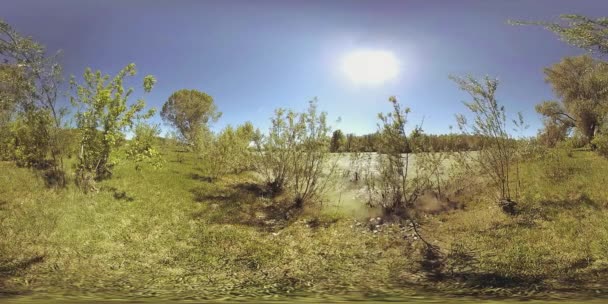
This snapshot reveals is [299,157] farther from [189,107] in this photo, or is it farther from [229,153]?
[189,107]

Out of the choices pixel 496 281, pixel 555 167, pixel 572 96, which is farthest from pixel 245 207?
pixel 572 96

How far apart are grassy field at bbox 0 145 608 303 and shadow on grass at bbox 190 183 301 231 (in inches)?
3.0

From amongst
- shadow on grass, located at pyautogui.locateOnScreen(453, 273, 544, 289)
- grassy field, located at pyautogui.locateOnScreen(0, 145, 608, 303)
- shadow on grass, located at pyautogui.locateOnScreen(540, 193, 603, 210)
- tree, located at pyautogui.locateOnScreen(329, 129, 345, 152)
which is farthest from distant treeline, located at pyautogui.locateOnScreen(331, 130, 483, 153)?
shadow on grass, located at pyautogui.locateOnScreen(453, 273, 544, 289)

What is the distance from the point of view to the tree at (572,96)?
2681cm

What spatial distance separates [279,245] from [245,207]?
4129mm

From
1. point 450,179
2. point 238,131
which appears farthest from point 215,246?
point 238,131

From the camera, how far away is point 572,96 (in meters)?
30.5

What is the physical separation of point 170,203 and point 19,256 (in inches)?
223

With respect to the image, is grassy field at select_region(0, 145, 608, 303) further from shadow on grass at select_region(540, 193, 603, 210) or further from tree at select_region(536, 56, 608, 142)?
tree at select_region(536, 56, 608, 142)

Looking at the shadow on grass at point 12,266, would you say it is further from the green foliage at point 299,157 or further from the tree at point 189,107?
the tree at point 189,107

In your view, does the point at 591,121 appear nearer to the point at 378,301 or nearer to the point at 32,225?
the point at 378,301

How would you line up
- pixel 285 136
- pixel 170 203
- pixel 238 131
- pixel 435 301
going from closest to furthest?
pixel 435 301 < pixel 170 203 < pixel 285 136 < pixel 238 131

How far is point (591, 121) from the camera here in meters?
26.8

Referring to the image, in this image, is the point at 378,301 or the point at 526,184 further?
the point at 526,184
